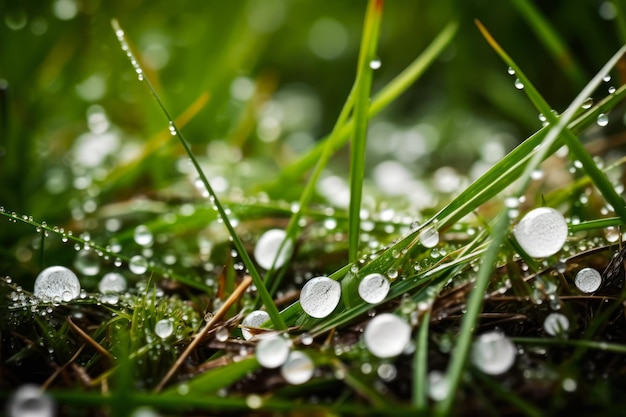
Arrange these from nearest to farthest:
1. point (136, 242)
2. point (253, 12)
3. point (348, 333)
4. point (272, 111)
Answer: point (348, 333) < point (136, 242) < point (272, 111) < point (253, 12)

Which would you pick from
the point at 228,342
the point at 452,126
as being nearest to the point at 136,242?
the point at 228,342

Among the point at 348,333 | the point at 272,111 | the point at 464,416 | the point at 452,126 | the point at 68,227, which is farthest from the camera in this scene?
the point at 272,111

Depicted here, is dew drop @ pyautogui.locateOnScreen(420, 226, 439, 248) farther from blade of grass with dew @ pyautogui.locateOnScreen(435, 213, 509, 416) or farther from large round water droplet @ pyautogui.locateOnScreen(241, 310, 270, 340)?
large round water droplet @ pyautogui.locateOnScreen(241, 310, 270, 340)

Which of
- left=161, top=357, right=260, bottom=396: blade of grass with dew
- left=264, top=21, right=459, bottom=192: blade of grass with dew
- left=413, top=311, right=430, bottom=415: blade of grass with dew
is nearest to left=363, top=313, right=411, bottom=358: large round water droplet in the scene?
left=413, top=311, right=430, bottom=415: blade of grass with dew

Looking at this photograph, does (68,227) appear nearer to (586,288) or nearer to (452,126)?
(586,288)

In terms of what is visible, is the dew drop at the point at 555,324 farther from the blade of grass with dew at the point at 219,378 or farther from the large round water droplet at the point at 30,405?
the large round water droplet at the point at 30,405
